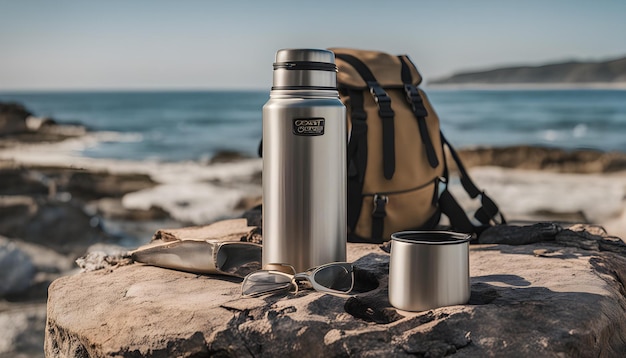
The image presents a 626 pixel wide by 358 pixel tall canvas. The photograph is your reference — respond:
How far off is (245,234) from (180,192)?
7.38 m

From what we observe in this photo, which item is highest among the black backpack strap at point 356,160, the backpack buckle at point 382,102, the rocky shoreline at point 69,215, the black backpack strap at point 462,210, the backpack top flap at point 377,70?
the backpack top flap at point 377,70

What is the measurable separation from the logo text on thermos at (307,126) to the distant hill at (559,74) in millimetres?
25607

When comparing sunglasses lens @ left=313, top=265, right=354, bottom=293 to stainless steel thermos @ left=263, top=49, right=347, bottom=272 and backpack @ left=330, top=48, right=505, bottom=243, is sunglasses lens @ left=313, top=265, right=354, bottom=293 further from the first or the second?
backpack @ left=330, top=48, right=505, bottom=243

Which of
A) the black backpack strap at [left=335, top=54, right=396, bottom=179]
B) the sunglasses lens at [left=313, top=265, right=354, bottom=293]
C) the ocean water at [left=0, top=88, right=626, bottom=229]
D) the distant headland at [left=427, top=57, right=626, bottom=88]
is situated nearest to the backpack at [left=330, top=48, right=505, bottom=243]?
the black backpack strap at [left=335, top=54, right=396, bottom=179]

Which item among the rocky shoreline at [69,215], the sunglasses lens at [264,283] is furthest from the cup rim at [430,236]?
the rocky shoreline at [69,215]

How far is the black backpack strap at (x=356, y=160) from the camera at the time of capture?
2.41 m

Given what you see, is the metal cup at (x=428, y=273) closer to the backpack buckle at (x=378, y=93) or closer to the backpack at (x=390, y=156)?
the backpack at (x=390, y=156)

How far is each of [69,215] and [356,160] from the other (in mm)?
4726

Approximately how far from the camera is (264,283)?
1599 mm

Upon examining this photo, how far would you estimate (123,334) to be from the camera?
1.45m

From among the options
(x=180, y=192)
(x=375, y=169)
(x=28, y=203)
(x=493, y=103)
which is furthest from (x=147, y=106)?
(x=375, y=169)

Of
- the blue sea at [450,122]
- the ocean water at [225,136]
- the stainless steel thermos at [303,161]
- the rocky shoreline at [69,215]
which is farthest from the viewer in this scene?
the blue sea at [450,122]

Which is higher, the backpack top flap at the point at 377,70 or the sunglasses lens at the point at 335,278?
the backpack top flap at the point at 377,70

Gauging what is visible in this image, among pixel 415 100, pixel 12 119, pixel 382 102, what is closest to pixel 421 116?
pixel 415 100
